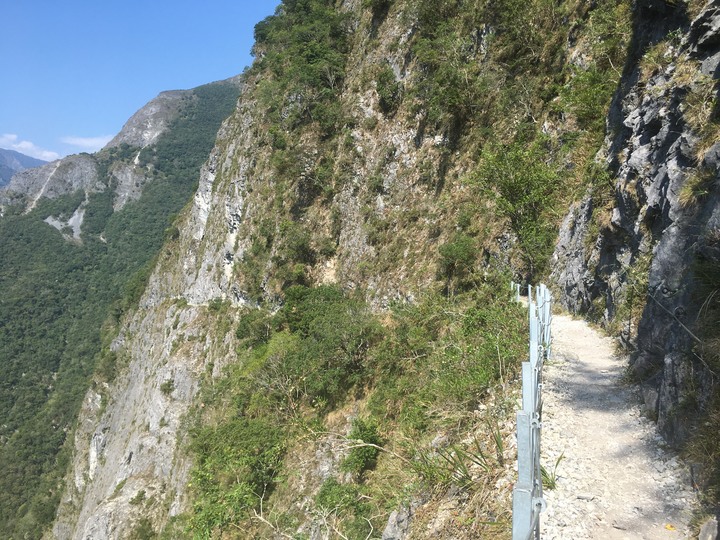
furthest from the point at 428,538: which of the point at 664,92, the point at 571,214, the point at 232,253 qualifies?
the point at 232,253

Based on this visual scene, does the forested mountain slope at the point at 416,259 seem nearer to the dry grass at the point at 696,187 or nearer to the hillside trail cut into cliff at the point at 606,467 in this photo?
the dry grass at the point at 696,187

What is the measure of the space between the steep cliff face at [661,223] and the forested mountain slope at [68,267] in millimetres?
52684

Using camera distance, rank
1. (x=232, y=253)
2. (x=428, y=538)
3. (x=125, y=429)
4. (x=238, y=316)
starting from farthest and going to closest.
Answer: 1. (x=125, y=429)
2. (x=232, y=253)
3. (x=238, y=316)
4. (x=428, y=538)

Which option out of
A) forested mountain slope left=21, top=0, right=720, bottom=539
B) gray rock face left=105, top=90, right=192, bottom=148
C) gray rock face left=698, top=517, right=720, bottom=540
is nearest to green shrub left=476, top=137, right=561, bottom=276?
forested mountain slope left=21, top=0, right=720, bottom=539

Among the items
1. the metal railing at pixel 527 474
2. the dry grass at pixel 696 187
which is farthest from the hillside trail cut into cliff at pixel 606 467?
Result: the dry grass at pixel 696 187

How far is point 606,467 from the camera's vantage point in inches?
149

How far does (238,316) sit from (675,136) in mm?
27286

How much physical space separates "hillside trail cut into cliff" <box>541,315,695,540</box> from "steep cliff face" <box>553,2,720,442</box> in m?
0.29

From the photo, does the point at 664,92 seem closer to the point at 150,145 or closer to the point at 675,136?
the point at 675,136

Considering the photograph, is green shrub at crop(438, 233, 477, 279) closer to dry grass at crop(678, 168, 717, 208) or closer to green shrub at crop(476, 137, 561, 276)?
green shrub at crop(476, 137, 561, 276)

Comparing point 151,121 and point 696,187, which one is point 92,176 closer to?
point 151,121

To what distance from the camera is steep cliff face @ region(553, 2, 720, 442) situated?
12.6ft

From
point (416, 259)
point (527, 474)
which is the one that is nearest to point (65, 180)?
point (416, 259)

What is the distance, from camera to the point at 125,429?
37.3 m
